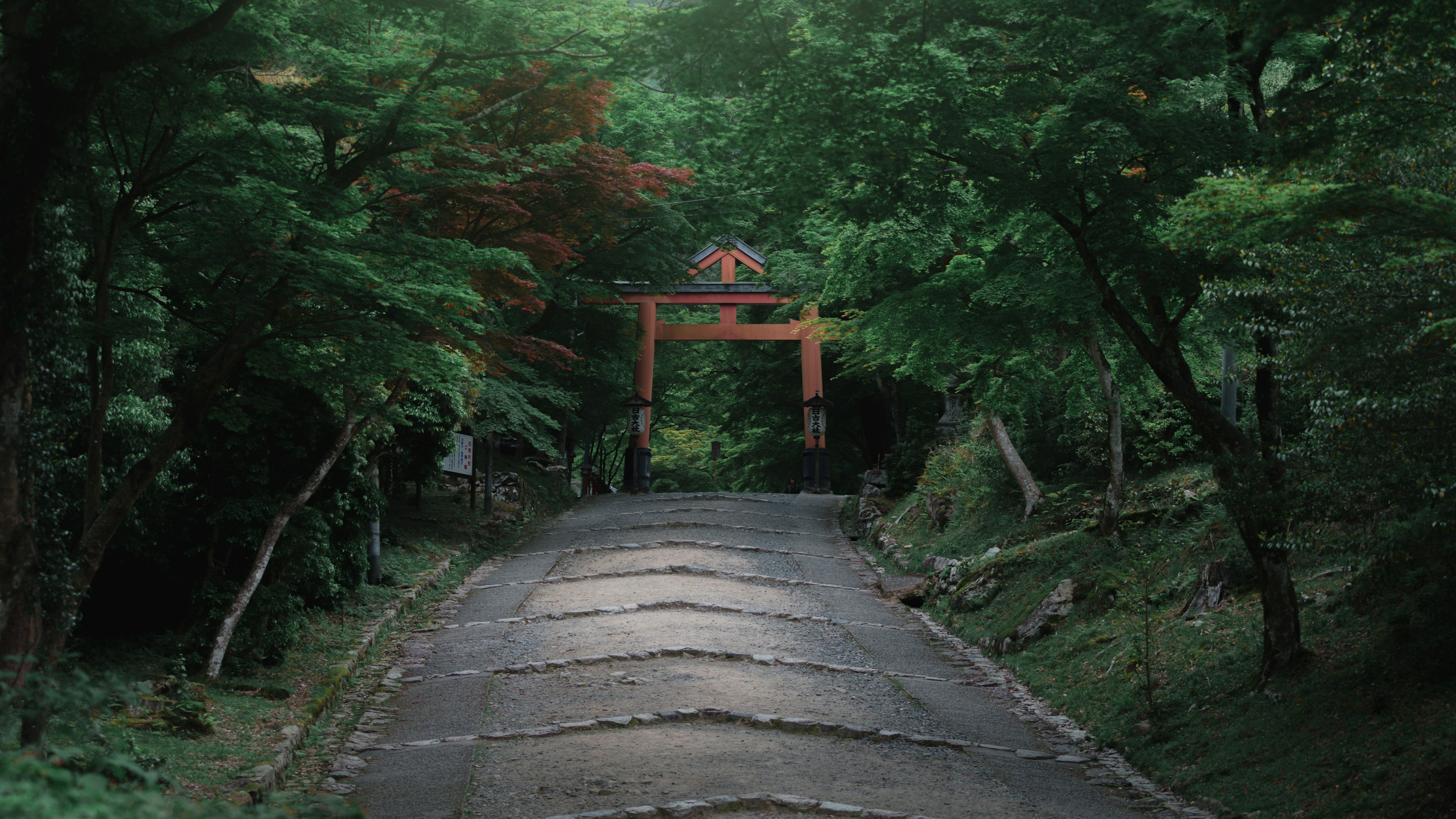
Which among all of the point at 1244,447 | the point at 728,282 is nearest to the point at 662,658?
the point at 1244,447

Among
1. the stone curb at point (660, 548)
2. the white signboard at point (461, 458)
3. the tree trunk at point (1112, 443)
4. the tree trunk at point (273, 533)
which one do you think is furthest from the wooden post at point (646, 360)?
the tree trunk at point (273, 533)

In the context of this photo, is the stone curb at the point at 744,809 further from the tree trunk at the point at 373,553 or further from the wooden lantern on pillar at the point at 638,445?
the wooden lantern on pillar at the point at 638,445

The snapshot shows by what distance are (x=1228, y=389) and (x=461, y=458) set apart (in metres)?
11.6

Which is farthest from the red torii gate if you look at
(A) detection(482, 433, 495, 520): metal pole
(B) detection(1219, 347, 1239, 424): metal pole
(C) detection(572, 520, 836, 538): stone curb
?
(B) detection(1219, 347, 1239, 424): metal pole

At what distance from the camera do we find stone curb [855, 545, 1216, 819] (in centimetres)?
747

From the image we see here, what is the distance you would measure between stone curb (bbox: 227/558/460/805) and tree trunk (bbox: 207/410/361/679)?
37.3 inches

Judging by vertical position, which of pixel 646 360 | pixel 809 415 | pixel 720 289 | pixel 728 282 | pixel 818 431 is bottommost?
pixel 818 431

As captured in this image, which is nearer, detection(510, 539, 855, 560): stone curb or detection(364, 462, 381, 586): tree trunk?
detection(364, 462, 381, 586): tree trunk

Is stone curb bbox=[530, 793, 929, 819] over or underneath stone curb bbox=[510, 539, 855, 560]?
underneath

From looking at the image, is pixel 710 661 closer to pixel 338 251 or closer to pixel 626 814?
pixel 626 814

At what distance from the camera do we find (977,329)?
12.0m

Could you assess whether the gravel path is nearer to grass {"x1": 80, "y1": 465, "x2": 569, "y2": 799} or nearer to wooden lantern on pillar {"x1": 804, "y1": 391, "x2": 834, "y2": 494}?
grass {"x1": 80, "y1": 465, "x2": 569, "y2": 799}

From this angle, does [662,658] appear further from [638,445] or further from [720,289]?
[720,289]

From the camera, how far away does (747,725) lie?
8500mm
